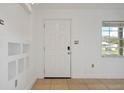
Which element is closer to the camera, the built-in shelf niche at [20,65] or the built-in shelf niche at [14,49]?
Result: the built-in shelf niche at [14,49]

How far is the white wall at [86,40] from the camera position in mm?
6645

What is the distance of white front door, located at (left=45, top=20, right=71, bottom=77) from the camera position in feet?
22.0

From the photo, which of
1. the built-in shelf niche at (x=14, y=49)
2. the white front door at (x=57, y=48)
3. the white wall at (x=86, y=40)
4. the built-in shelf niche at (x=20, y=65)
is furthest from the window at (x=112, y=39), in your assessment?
the built-in shelf niche at (x=14, y=49)

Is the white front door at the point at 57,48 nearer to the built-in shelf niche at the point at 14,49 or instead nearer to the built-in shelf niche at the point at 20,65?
the built-in shelf niche at the point at 20,65

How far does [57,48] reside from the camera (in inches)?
265

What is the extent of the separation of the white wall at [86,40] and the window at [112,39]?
0.56ft

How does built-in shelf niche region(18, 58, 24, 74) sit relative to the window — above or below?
below

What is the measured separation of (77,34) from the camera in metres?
6.70

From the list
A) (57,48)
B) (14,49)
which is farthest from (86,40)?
(14,49)

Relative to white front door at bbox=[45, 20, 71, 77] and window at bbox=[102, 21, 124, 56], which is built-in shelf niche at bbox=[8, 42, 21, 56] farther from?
window at bbox=[102, 21, 124, 56]

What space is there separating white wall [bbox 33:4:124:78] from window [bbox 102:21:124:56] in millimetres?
172

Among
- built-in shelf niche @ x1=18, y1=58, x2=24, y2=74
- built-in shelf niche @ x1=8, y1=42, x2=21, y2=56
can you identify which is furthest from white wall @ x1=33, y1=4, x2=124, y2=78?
built-in shelf niche @ x1=8, y1=42, x2=21, y2=56

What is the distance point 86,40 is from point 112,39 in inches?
36.4

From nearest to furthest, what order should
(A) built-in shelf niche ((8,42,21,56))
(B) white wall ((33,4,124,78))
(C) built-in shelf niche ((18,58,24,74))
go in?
(A) built-in shelf niche ((8,42,21,56)), (C) built-in shelf niche ((18,58,24,74)), (B) white wall ((33,4,124,78))
